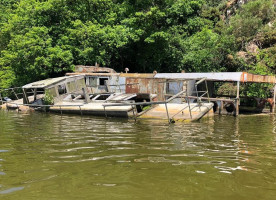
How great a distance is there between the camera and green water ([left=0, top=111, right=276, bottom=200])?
15.2ft

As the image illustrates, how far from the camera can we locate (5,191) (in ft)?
15.2

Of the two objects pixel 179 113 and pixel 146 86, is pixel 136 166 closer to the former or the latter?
pixel 179 113

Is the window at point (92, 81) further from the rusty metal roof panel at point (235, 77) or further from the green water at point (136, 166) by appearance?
the green water at point (136, 166)

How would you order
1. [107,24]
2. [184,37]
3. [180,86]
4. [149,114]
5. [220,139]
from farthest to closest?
[184,37]
[107,24]
[180,86]
[149,114]
[220,139]

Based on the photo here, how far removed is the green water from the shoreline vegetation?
16225mm

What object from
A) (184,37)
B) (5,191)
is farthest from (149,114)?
(184,37)

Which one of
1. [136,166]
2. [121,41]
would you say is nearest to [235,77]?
[121,41]

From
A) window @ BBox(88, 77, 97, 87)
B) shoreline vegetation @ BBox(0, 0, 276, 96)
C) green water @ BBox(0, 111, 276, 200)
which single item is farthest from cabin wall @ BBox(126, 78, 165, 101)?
green water @ BBox(0, 111, 276, 200)

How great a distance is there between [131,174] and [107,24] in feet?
76.6

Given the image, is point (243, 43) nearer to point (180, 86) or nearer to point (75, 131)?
point (180, 86)

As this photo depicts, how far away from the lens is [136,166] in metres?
6.03

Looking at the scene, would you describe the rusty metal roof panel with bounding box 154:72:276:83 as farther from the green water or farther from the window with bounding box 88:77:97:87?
the green water

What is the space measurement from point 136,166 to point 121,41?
2067 cm

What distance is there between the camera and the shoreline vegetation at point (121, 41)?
24906 millimetres
